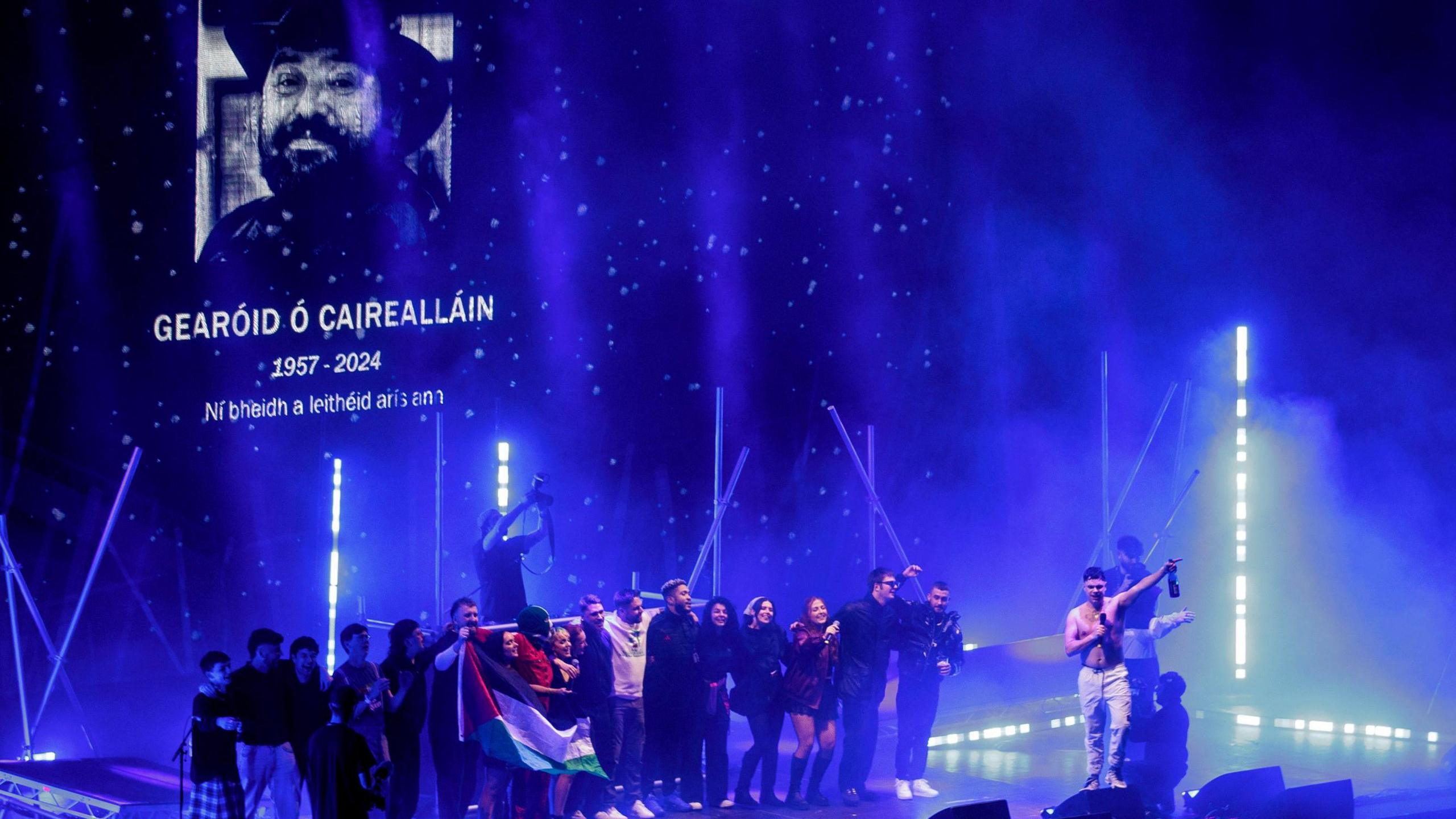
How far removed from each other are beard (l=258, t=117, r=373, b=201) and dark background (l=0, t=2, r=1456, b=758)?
0.87 m

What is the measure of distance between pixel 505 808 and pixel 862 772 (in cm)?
237

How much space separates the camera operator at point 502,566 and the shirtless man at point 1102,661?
3410 millimetres

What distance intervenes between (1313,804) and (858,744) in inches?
106

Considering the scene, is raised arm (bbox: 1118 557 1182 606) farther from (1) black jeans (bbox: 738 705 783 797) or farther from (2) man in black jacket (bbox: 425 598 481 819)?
(2) man in black jacket (bbox: 425 598 481 819)

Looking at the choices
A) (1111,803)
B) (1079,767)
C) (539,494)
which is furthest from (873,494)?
(1111,803)

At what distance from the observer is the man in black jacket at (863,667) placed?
829 centimetres

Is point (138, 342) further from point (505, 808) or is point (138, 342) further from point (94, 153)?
point (505, 808)

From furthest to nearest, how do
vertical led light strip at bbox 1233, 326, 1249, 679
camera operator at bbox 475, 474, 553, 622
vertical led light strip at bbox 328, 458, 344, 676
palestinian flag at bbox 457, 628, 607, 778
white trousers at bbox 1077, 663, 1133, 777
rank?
vertical led light strip at bbox 1233, 326, 1249, 679 < vertical led light strip at bbox 328, 458, 344, 676 < camera operator at bbox 475, 474, 553, 622 < white trousers at bbox 1077, 663, 1133, 777 < palestinian flag at bbox 457, 628, 607, 778

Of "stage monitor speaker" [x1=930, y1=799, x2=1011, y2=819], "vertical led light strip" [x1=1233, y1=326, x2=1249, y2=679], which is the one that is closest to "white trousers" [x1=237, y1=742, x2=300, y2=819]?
"stage monitor speaker" [x1=930, y1=799, x2=1011, y2=819]

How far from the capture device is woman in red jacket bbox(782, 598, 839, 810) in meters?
8.14

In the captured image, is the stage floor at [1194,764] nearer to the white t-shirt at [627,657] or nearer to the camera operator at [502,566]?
the white t-shirt at [627,657]

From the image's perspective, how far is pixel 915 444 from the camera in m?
13.5

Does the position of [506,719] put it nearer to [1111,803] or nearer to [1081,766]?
[1111,803]

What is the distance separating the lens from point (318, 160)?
11961 millimetres
